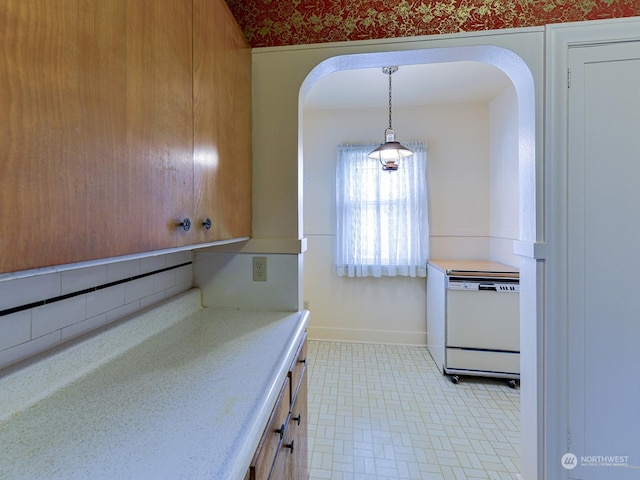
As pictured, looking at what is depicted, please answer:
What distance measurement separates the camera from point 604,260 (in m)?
1.28

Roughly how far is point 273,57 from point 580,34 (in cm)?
132

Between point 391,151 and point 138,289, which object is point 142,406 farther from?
point 391,151

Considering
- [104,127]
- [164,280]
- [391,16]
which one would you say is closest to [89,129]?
[104,127]

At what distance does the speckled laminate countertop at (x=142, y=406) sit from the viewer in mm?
562

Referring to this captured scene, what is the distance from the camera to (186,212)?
0.90 meters

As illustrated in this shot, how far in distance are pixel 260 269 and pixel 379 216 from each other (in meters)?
2.02

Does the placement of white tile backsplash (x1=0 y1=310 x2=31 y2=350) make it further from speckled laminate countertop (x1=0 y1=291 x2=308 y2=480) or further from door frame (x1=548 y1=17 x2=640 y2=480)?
door frame (x1=548 y1=17 x2=640 y2=480)

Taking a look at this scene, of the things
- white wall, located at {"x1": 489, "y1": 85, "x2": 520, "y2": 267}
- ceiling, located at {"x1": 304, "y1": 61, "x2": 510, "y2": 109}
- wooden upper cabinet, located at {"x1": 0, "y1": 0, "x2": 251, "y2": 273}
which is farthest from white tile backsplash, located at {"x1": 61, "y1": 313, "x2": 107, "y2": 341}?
white wall, located at {"x1": 489, "y1": 85, "x2": 520, "y2": 267}

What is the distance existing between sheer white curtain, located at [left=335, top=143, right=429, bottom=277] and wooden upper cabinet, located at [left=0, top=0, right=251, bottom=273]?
235 cm

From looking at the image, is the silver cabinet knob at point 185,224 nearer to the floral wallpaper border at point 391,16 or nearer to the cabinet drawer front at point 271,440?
the cabinet drawer front at point 271,440

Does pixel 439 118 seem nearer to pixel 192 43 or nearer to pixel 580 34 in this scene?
pixel 580 34

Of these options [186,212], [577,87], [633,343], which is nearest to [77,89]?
[186,212]

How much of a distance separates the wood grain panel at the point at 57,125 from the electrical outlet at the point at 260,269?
925 millimetres

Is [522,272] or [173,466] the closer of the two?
[173,466]
